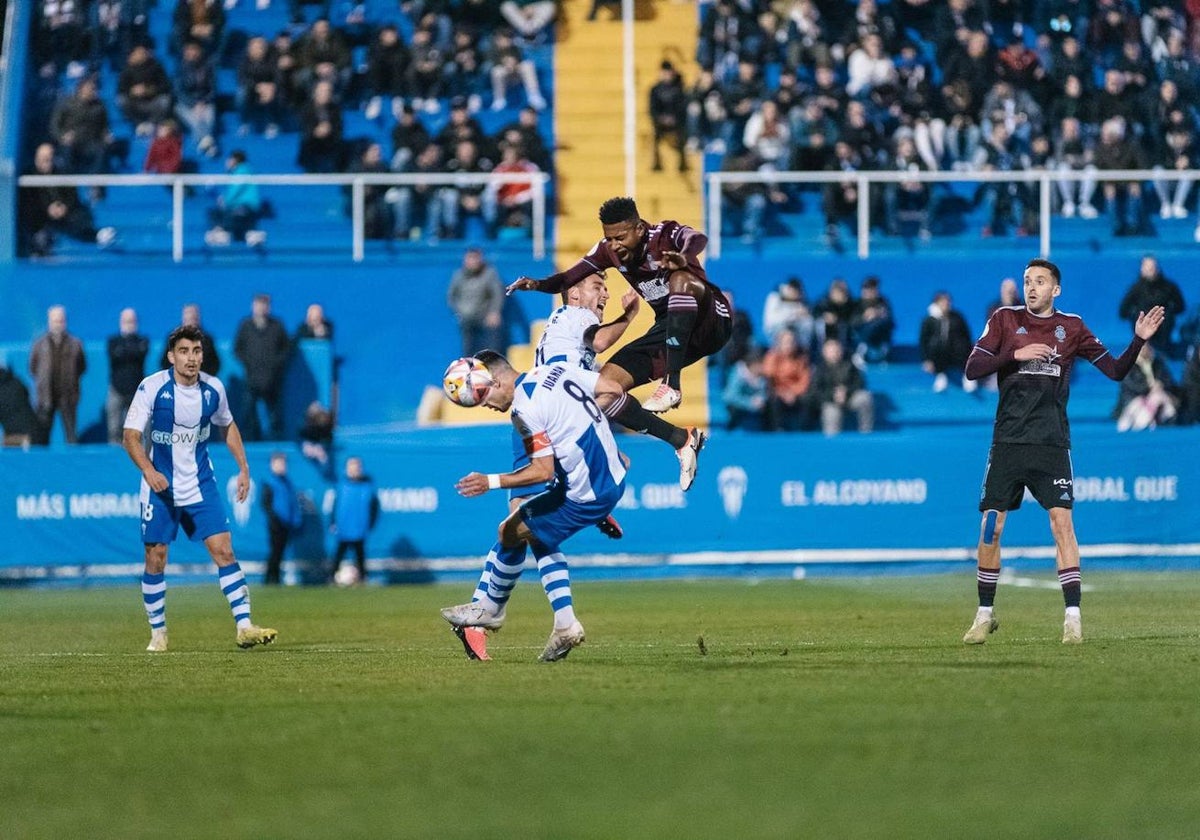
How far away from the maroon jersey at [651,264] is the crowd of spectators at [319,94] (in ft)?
46.8

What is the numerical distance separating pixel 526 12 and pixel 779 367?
8502mm

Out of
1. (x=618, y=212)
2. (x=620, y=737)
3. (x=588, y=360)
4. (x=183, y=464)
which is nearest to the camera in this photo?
(x=620, y=737)

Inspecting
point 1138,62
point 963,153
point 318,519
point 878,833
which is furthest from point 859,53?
point 878,833

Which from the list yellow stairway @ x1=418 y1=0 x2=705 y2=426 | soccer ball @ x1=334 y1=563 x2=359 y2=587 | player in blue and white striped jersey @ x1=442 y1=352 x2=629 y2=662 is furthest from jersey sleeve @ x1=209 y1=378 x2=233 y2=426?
yellow stairway @ x1=418 y1=0 x2=705 y2=426

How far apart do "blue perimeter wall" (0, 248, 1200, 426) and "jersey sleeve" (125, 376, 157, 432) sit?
13098 millimetres

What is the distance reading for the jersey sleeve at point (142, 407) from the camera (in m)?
14.2

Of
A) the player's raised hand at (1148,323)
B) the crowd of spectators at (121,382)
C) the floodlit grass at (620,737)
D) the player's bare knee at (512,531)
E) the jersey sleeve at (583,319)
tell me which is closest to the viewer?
the floodlit grass at (620,737)

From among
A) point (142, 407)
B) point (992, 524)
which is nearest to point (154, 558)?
point (142, 407)

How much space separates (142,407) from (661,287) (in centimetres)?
383

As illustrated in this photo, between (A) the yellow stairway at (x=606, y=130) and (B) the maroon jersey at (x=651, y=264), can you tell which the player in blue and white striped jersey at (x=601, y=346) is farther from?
(A) the yellow stairway at (x=606, y=130)

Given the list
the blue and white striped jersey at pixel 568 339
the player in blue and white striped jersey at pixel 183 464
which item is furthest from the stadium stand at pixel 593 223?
the blue and white striped jersey at pixel 568 339

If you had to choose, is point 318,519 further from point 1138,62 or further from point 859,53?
point 1138,62

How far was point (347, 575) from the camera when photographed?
2344 centimetres

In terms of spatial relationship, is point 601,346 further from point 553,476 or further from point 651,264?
point 553,476
